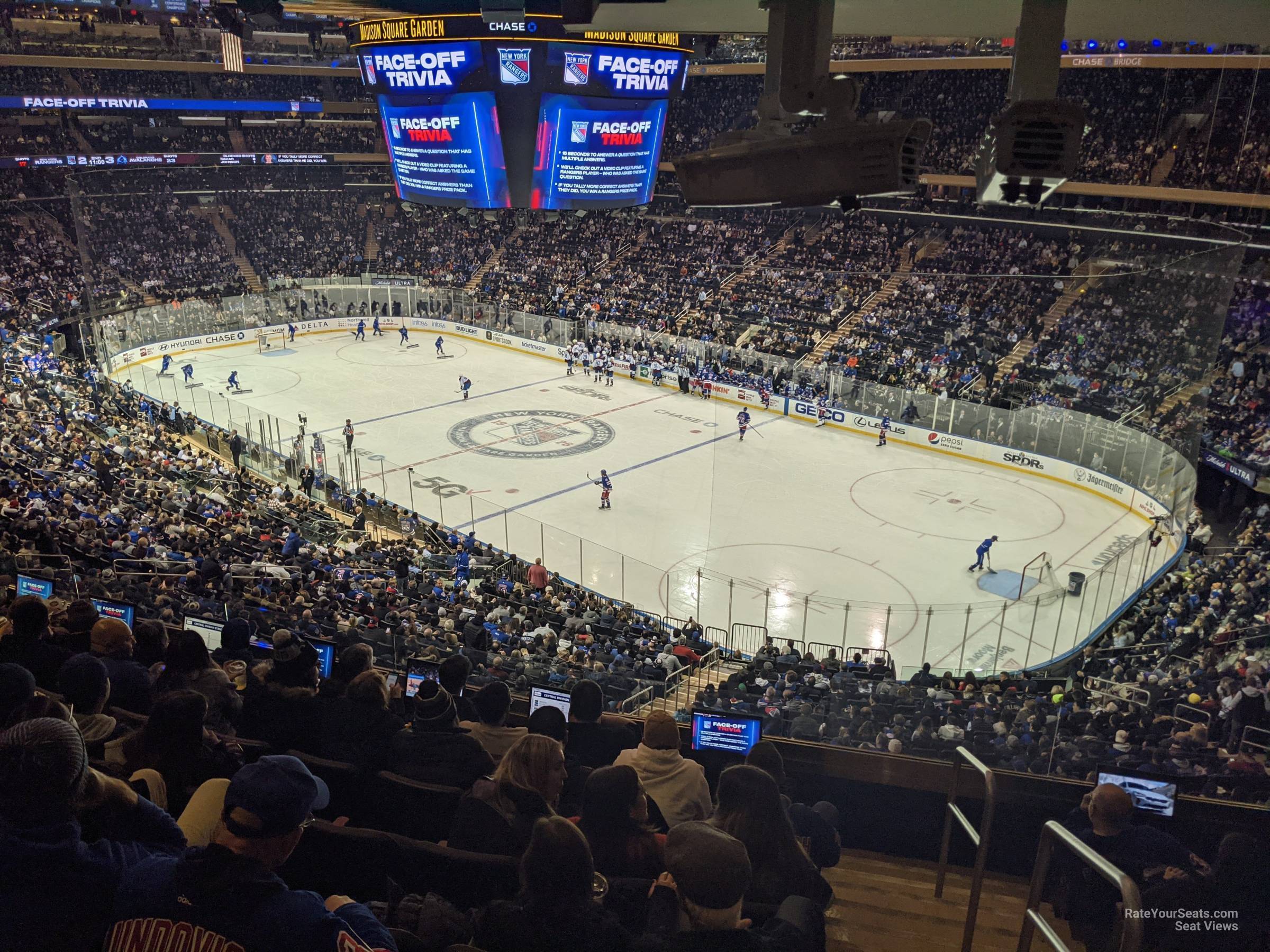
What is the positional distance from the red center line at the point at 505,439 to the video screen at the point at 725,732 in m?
21.3

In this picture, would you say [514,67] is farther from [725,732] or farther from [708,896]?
[708,896]

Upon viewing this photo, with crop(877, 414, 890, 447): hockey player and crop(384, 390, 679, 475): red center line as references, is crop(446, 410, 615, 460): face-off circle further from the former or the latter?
crop(877, 414, 890, 447): hockey player

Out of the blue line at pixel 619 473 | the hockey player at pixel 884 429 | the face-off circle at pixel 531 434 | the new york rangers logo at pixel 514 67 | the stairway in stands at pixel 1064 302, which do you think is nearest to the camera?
the new york rangers logo at pixel 514 67

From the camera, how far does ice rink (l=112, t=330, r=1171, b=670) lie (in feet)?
59.0

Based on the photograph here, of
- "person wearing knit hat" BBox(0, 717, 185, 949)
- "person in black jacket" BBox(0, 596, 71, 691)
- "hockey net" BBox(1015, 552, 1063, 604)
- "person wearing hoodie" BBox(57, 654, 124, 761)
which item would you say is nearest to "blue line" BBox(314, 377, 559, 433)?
"hockey net" BBox(1015, 552, 1063, 604)

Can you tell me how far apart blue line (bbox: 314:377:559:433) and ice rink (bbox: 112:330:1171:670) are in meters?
0.14

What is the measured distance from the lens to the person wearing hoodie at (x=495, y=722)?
497 centimetres

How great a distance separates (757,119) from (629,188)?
1958 cm

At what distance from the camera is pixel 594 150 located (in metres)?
23.4

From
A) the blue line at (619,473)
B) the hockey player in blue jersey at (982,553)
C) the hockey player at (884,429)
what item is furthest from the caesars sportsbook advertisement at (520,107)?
the hockey player in blue jersey at (982,553)

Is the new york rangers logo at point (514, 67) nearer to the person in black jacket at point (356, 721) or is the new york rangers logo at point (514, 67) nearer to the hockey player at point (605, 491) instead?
the hockey player at point (605, 491)

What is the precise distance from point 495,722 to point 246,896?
221cm

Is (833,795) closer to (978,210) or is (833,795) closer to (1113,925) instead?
(1113,925)

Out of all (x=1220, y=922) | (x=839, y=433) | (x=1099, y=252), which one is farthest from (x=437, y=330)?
(x=1220, y=922)
